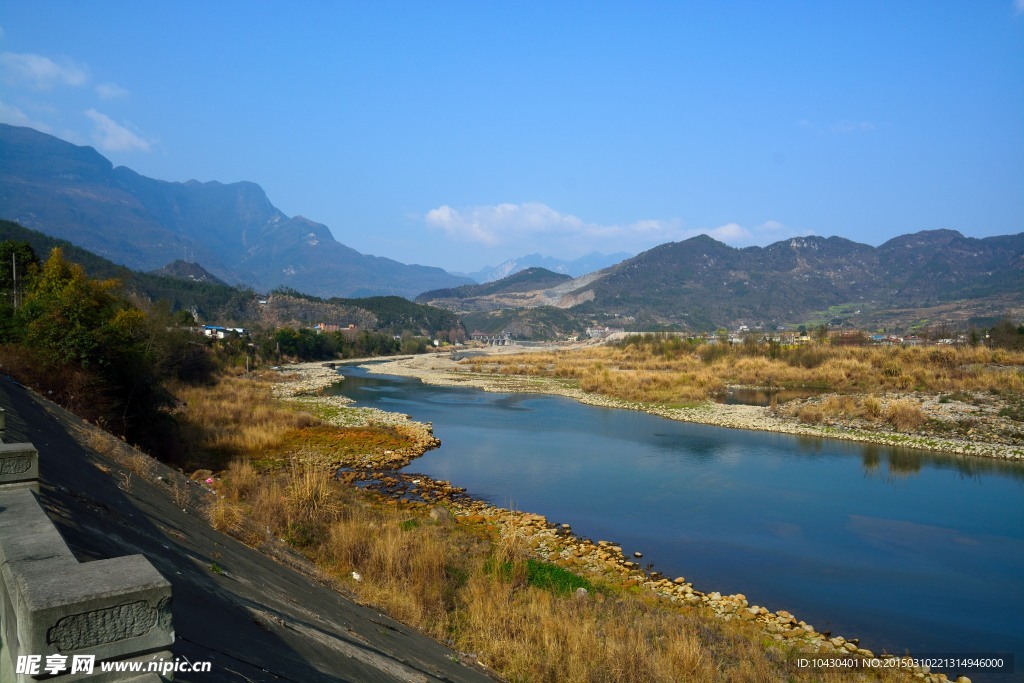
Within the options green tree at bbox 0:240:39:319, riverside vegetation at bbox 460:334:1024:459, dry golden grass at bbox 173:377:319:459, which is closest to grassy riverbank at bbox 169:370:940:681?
dry golden grass at bbox 173:377:319:459

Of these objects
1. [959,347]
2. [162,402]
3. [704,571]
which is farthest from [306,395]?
[959,347]

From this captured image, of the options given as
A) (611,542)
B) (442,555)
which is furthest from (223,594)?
(611,542)

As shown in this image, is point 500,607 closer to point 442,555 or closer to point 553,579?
point 442,555

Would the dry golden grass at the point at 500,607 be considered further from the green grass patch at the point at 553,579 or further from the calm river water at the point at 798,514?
the calm river water at the point at 798,514

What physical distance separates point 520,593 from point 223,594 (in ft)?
17.0

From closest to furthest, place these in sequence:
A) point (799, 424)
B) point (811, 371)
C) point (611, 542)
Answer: point (611, 542)
point (799, 424)
point (811, 371)

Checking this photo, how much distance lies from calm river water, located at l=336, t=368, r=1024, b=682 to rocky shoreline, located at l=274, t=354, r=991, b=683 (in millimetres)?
815

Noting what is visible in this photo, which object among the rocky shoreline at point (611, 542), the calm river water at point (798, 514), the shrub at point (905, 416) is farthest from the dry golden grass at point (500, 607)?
the shrub at point (905, 416)

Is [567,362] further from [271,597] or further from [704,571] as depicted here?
[271,597]

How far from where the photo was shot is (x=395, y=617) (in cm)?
768

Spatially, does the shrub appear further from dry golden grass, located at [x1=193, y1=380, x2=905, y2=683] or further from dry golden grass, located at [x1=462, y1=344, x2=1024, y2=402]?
dry golden grass, located at [x1=193, y1=380, x2=905, y2=683]

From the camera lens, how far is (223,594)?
464 cm

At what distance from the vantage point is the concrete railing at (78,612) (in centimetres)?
202

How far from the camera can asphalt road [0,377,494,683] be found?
357 centimetres
